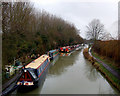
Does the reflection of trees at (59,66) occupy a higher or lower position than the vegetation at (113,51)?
lower

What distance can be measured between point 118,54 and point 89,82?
9.33 ft

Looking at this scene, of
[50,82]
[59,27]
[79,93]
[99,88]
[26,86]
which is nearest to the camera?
[26,86]

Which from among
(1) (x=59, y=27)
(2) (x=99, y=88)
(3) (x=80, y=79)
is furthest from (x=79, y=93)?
(1) (x=59, y=27)

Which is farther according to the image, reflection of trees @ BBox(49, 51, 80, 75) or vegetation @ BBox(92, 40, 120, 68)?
reflection of trees @ BBox(49, 51, 80, 75)

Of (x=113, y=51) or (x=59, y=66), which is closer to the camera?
(x=113, y=51)

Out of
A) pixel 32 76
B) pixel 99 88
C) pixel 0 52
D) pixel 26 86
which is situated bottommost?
pixel 99 88

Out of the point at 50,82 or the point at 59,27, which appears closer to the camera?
the point at 50,82

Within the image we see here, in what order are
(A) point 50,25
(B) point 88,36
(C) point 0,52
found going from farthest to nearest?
(B) point 88,36 < (A) point 50,25 < (C) point 0,52

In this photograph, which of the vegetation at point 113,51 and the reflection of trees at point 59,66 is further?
the reflection of trees at point 59,66

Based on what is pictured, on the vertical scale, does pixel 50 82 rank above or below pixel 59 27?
below

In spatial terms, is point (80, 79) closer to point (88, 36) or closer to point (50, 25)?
point (50, 25)

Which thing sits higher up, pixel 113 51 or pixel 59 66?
pixel 113 51

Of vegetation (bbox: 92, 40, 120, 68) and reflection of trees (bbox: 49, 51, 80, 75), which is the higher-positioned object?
vegetation (bbox: 92, 40, 120, 68)

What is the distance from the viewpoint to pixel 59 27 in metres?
31.3
